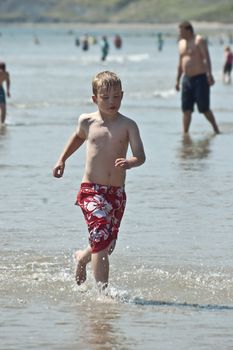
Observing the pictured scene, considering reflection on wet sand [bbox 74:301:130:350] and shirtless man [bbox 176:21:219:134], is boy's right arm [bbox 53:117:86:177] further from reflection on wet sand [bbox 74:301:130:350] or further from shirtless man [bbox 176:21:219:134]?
shirtless man [bbox 176:21:219:134]

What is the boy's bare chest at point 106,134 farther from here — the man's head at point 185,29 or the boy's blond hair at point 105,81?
the man's head at point 185,29

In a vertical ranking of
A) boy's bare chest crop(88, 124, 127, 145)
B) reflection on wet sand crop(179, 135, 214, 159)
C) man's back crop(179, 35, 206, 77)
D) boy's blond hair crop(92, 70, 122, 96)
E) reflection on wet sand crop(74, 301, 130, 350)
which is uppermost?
boy's blond hair crop(92, 70, 122, 96)

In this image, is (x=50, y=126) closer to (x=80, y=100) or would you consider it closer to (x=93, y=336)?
(x=80, y=100)

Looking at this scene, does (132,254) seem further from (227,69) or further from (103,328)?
(227,69)

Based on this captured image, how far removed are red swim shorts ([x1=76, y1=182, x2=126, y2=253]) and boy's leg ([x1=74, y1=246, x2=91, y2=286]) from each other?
0.21 metres

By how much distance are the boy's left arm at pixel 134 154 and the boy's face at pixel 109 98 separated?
16 centimetres

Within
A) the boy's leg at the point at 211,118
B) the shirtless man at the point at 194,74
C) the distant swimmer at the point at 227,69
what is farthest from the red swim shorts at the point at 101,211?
the distant swimmer at the point at 227,69

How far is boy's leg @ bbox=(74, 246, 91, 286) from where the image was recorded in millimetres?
7793

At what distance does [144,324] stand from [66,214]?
3.86m

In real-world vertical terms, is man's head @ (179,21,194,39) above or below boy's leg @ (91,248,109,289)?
above

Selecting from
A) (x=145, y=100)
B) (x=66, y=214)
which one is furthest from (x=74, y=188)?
(x=145, y=100)

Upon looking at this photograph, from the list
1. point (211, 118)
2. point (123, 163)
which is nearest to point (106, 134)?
point (123, 163)

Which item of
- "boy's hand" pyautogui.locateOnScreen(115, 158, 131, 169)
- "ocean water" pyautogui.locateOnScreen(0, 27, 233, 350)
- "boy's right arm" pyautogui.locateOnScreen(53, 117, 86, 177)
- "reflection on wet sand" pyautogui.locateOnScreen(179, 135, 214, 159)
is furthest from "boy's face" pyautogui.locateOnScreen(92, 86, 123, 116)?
"reflection on wet sand" pyautogui.locateOnScreen(179, 135, 214, 159)

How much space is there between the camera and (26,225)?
1024 cm
